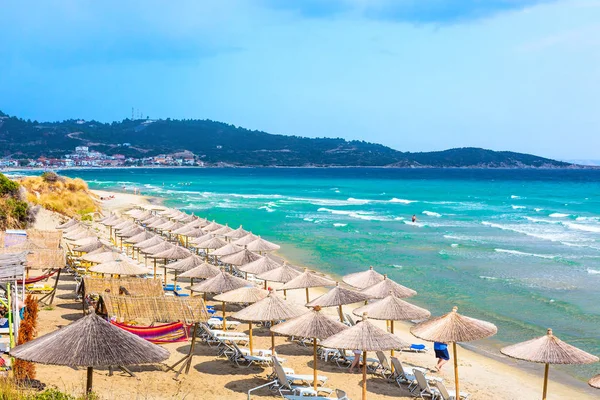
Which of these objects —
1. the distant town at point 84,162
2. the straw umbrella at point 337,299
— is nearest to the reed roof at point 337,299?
the straw umbrella at point 337,299

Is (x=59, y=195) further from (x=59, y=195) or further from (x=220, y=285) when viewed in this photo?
(x=220, y=285)

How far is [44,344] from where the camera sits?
7.07m

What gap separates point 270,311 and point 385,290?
11.5 feet

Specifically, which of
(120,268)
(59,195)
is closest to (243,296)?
(120,268)

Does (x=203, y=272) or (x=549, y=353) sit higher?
(x=549, y=353)

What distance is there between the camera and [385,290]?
14.1m

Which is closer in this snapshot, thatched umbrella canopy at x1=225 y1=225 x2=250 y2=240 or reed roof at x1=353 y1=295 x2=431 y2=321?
reed roof at x1=353 y1=295 x2=431 y2=321

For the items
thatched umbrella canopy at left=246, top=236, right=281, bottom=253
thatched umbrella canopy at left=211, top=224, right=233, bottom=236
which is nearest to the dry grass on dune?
thatched umbrella canopy at left=211, top=224, right=233, bottom=236

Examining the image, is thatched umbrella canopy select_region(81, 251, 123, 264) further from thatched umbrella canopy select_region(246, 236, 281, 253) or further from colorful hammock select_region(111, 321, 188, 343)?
thatched umbrella canopy select_region(246, 236, 281, 253)

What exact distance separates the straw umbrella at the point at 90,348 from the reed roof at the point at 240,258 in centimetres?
1049

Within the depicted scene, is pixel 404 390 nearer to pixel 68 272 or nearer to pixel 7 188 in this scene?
pixel 68 272

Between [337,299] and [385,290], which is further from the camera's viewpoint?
[385,290]

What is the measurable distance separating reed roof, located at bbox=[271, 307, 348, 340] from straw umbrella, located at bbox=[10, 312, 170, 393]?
3512 millimetres

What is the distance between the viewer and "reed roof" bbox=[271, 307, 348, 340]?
10477mm
